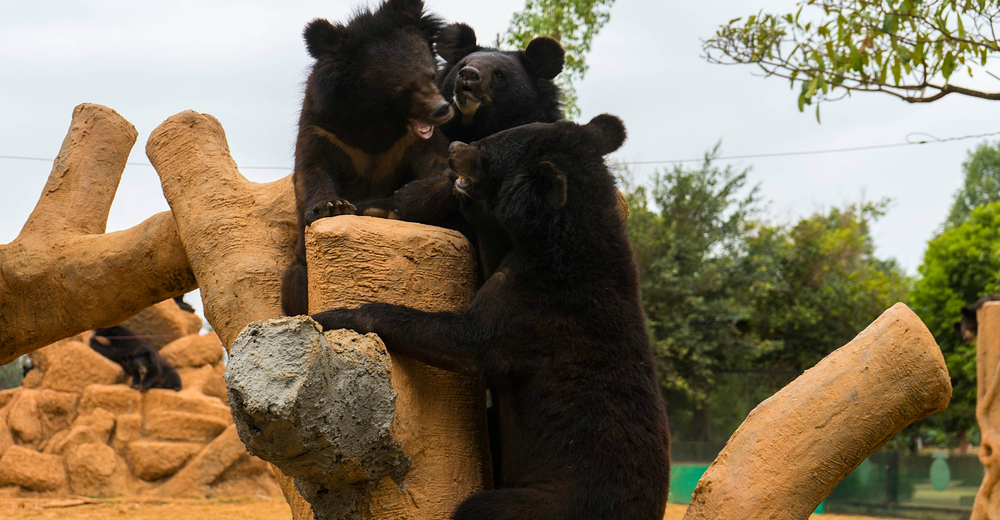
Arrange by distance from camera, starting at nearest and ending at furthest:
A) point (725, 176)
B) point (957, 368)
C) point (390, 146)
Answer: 1. point (390, 146)
2. point (957, 368)
3. point (725, 176)

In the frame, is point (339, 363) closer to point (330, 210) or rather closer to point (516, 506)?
point (516, 506)

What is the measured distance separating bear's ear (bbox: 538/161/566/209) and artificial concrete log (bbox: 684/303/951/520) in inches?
38.7

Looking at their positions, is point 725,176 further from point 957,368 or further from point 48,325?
point 48,325

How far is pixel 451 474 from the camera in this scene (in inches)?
105

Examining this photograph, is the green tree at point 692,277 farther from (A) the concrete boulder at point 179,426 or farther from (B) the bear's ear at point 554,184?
(B) the bear's ear at point 554,184

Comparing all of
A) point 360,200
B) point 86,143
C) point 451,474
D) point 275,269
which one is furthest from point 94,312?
point 451,474

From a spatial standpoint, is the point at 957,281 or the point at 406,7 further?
the point at 957,281

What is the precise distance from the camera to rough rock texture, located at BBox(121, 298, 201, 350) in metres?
15.6

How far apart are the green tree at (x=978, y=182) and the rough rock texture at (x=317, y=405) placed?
3872 centimetres

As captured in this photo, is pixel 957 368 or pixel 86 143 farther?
pixel 957 368

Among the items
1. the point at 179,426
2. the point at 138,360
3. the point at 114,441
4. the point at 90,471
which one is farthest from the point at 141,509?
the point at 138,360

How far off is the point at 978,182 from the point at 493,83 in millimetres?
41261

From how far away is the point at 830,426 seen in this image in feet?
8.56

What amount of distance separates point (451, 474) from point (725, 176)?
60.8 ft
